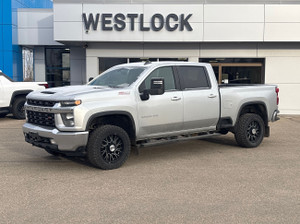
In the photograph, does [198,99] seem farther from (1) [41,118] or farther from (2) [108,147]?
(1) [41,118]

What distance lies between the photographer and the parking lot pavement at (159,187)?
4.28 metres

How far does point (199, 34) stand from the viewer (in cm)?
1442

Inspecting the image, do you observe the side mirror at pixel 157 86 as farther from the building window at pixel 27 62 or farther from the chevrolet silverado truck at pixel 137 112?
the building window at pixel 27 62

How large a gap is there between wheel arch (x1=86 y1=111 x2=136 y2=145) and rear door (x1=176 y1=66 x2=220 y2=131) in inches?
47.2

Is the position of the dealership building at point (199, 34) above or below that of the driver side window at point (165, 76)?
above

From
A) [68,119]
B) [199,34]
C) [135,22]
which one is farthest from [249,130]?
[135,22]

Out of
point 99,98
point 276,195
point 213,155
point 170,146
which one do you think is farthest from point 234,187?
point 170,146

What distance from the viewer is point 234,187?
17.5ft

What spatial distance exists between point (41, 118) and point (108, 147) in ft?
4.29

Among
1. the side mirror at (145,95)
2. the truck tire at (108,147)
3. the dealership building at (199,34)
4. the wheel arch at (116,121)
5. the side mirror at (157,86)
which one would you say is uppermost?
the dealership building at (199,34)

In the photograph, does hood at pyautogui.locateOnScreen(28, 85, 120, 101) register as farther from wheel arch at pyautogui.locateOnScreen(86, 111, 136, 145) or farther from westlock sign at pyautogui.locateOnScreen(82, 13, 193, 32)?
westlock sign at pyautogui.locateOnScreen(82, 13, 193, 32)

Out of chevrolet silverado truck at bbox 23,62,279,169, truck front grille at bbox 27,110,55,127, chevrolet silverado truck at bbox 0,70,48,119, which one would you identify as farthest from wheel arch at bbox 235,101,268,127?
chevrolet silverado truck at bbox 0,70,48,119

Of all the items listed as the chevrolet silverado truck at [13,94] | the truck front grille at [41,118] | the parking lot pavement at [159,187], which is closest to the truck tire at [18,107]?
the chevrolet silverado truck at [13,94]

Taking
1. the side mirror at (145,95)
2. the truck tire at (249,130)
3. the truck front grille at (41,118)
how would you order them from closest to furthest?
1. the truck front grille at (41,118)
2. the side mirror at (145,95)
3. the truck tire at (249,130)
